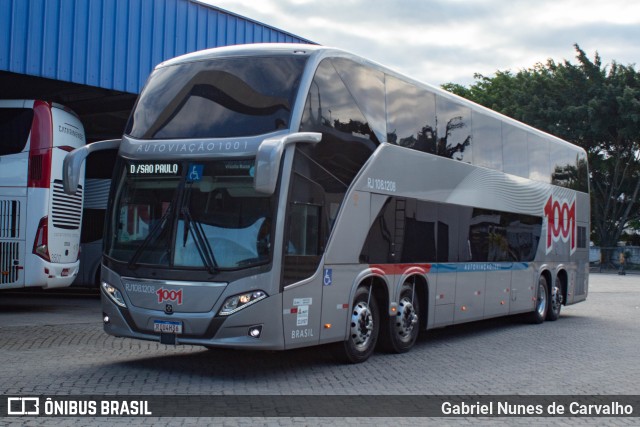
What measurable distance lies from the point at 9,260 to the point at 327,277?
8.07 meters

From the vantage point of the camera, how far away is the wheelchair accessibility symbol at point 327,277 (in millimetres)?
10203

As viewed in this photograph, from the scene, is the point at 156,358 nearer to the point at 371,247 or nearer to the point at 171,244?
the point at 171,244

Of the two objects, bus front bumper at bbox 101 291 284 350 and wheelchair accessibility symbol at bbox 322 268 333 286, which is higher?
wheelchair accessibility symbol at bbox 322 268 333 286

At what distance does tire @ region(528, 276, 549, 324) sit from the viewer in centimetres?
1827

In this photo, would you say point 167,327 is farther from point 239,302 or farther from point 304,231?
point 304,231

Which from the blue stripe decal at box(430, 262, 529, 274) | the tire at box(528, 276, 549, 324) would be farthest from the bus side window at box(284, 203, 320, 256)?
the tire at box(528, 276, 549, 324)

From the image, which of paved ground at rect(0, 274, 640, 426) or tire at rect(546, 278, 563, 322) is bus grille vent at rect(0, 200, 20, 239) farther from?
tire at rect(546, 278, 563, 322)

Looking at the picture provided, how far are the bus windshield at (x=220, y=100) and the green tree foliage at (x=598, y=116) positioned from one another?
1623 inches

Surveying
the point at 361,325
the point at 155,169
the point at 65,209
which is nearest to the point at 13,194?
the point at 65,209

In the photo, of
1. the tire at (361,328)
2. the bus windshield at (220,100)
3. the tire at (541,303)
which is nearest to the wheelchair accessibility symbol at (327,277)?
the tire at (361,328)

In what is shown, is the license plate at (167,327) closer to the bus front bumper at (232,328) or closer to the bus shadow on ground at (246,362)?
the bus front bumper at (232,328)

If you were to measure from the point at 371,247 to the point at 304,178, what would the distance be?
1.85 m

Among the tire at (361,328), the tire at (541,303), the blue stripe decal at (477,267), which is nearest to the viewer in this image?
the tire at (361,328)

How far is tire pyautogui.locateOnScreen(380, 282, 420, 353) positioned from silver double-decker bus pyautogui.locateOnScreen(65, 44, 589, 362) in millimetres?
22
